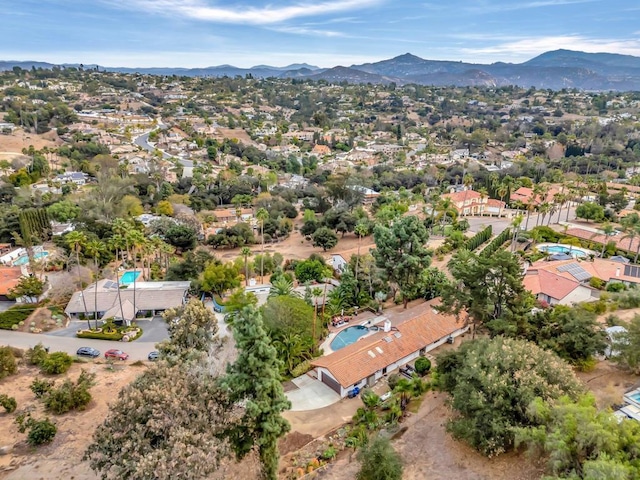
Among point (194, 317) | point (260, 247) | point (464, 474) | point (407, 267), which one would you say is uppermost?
point (194, 317)

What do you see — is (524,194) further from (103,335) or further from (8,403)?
(8,403)

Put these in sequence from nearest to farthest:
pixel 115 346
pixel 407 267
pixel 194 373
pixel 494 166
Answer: pixel 194 373 < pixel 115 346 < pixel 407 267 < pixel 494 166

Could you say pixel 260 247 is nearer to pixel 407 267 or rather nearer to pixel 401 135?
pixel 407 267

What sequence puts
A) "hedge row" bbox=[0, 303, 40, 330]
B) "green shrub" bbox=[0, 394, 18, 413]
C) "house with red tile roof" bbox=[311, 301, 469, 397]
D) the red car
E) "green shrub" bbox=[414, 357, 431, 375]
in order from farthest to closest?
"hedge row" bbox=[0, 303, 40, 330] → the red car → "green shrub" bbox=[414, 357, 431, 375] → "house with red tile roof" bbox=[311, 301, 469, 397] → "green shrub" bbox=[0, 394, 18, 413]

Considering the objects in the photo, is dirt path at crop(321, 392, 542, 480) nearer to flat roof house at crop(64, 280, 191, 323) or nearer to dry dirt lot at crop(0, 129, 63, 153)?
flat roof house at crop(64, 280, 191, 323)

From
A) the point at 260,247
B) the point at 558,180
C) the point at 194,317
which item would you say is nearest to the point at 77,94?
the point at 260,247

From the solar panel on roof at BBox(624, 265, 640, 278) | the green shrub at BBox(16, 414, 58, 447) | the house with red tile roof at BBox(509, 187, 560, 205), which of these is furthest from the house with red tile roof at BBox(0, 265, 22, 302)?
the house with red tile roof at BBox(509, 187, 560, 205)

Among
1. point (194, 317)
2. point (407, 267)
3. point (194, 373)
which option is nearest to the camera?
point (194, 373)
